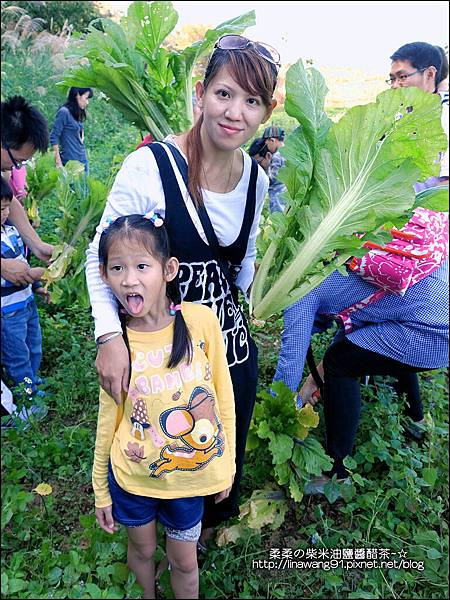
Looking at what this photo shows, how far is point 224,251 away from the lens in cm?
167

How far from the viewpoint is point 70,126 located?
5.77m

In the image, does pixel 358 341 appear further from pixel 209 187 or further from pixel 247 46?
pixel 247 46

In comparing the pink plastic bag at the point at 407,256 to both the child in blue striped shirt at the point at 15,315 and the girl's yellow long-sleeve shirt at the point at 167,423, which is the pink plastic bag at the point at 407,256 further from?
the child in blue striped shirt at the point at 15,315

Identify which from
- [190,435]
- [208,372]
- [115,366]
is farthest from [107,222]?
[190,435]

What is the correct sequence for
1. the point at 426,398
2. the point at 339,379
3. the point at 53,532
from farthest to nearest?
the point at 426,398 < the point at 339,379 < the point at 53,532

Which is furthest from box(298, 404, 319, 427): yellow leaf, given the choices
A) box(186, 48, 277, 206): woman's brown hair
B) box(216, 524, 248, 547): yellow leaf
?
box(186, 48, 277, 206): woman's brown hair

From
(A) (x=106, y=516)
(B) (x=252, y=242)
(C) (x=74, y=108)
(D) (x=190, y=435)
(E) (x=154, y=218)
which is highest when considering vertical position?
(C) (x=74, y=108)

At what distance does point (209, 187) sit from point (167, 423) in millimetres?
727

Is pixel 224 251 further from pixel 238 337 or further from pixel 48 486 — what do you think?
pixel 48 486

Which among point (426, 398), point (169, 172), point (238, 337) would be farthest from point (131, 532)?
point (426, 398)

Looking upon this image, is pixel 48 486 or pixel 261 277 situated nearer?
pixel 261 277

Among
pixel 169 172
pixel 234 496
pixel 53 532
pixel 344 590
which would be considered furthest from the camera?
pixel 53 532

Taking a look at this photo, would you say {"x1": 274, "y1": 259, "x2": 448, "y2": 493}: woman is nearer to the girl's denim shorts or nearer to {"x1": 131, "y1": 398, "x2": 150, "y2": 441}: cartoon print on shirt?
the girl's denim shorts

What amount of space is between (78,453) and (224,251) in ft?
5.31
